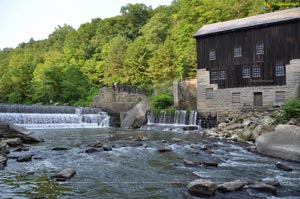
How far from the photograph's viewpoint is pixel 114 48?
5122cm

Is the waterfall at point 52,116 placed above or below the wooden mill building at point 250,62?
below

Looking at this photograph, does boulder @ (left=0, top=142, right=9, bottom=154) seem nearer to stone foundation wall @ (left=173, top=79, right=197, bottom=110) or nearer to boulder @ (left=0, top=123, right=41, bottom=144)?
boulder @ (left=0, top=123, right=41, bottom=144)

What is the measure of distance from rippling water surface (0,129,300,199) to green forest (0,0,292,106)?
82.2ft

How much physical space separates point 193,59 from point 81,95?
1936cm

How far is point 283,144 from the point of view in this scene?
1312 cm

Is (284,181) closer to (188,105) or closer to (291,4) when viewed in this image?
(188,105)

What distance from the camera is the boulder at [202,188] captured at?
7723 millimetres

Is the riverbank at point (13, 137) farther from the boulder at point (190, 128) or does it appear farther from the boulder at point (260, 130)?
the boulder at point (260, 130)

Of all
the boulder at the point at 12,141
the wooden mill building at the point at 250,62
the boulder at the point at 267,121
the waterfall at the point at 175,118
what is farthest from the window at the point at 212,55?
the boulder at the point at 12,141

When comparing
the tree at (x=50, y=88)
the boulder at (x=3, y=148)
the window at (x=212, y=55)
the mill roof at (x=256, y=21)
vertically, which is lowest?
the boulder at (x=3, y=148)

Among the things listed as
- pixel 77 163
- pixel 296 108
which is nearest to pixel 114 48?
pixel 296 108

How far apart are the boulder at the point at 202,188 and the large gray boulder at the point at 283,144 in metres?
6.07

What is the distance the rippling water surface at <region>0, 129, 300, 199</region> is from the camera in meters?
7.92

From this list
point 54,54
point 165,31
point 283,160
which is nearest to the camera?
point 283,160
